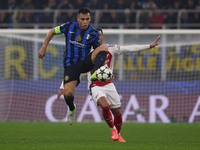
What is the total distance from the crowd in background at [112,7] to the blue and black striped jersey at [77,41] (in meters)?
8.01

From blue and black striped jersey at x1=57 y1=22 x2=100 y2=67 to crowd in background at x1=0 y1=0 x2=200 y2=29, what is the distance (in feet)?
26.3

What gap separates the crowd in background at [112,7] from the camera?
56.4ft

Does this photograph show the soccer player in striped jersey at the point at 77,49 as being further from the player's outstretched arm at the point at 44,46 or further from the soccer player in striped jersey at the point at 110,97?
the soccer player in striped jersey at the point at 110,97

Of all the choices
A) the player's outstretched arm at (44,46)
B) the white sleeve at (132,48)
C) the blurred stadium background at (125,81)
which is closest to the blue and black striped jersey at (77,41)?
the player's outstretched arm at (44,46)

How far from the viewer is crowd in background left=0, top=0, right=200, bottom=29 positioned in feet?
56.4

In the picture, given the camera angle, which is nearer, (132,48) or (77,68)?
(77,68)

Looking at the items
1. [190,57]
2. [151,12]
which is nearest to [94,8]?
[151,12]

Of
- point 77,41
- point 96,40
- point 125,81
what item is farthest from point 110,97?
point 125,81

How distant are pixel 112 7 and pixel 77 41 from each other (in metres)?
9.98

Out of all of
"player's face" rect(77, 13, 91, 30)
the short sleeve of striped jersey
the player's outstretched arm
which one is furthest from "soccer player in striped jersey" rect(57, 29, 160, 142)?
the player's outstretched arm

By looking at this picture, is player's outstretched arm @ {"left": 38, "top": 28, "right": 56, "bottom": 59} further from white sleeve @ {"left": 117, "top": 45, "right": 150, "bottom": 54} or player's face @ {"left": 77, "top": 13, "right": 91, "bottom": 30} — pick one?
white sleeve @ {"left": 117, "top": 45, "right": 150, "bottom": 54}

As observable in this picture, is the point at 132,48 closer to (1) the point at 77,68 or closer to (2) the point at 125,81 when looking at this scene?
(1) the point at 77,68

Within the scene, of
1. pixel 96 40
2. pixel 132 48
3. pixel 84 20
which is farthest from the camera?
pixel 132 48

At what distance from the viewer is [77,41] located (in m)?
8.50
